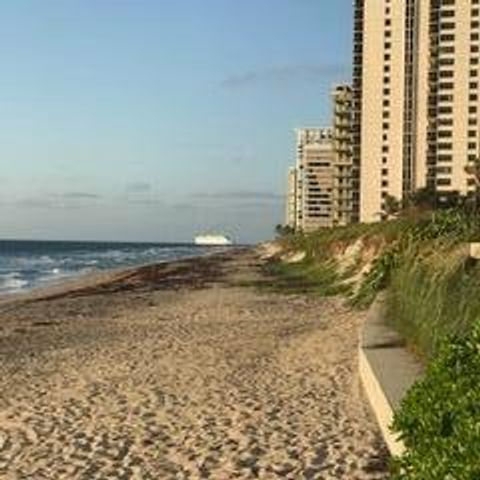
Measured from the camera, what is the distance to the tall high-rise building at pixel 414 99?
395ft

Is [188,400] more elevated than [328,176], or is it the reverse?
[328,176]

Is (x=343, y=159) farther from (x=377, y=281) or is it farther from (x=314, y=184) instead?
(x=377, y=281)

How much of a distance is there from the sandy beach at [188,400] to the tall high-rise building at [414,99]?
93.4 meters

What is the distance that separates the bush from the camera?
19.6 ft

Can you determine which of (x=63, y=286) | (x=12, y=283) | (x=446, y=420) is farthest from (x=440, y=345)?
(x=12, y=283)

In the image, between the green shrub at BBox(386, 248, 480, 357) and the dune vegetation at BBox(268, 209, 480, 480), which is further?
the green shrub at BBox(386, 248, 480, 357)

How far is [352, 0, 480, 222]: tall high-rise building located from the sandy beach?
93369 mm

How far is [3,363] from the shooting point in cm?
2008

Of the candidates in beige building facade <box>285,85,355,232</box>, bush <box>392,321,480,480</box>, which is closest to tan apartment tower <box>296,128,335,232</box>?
beige building facade <box>285,85,355,232</box>

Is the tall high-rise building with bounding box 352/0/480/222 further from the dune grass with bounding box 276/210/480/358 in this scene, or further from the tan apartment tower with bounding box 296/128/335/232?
the dune grass with bounding box 276/210/480/358

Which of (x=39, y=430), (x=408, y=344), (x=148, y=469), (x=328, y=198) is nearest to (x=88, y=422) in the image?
(x=39, y=430)

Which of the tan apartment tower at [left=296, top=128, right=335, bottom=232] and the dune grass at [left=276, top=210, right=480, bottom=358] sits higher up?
the tan apartment tower at [left=296, top=128, right=335, bottom=232]

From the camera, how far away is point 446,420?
22.3ft

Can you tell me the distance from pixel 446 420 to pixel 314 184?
171 m
